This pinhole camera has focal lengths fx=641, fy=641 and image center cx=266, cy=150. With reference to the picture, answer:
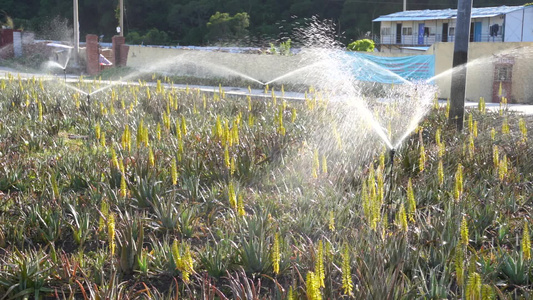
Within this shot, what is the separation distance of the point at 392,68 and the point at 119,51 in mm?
17433

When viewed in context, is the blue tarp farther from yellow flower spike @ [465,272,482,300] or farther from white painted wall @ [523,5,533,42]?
white painted wall @ [523,5,533,42]

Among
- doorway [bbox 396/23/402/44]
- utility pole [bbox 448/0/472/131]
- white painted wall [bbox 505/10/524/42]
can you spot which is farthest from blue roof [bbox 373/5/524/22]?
utility pole [bbox 448/0/472/131]

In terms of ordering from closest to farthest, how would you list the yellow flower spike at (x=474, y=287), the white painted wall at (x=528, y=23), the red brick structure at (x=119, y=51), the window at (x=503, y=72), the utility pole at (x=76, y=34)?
the yellow flower spike at (x=474, y=287) < the window at (x=503, y=72) < the utility pole at (x=76, y=34) < the red brick structure at (x=119, y=51) < the white painted wall at (x=528, y=23)

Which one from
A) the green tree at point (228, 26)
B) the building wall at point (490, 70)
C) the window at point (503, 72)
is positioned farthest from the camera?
the green tree at point (228, 26)

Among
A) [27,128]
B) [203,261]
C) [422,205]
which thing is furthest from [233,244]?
[27,128]

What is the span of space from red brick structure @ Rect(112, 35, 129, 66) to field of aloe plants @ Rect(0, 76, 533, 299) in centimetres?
2541

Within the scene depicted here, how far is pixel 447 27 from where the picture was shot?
140 feet

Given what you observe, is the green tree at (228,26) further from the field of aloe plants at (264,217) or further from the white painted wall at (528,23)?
the field of aloe plants at (264,217)

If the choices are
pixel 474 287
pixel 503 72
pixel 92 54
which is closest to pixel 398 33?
pixel 92 54

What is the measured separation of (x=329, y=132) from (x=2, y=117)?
4.93 metres

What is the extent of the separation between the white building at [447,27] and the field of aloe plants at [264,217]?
106 ft

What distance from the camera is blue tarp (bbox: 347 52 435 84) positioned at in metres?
19.2

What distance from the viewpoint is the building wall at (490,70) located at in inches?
627

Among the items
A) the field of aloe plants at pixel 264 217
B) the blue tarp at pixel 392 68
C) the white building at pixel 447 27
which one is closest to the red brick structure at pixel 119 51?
the blue tarp at pixel 392 68
